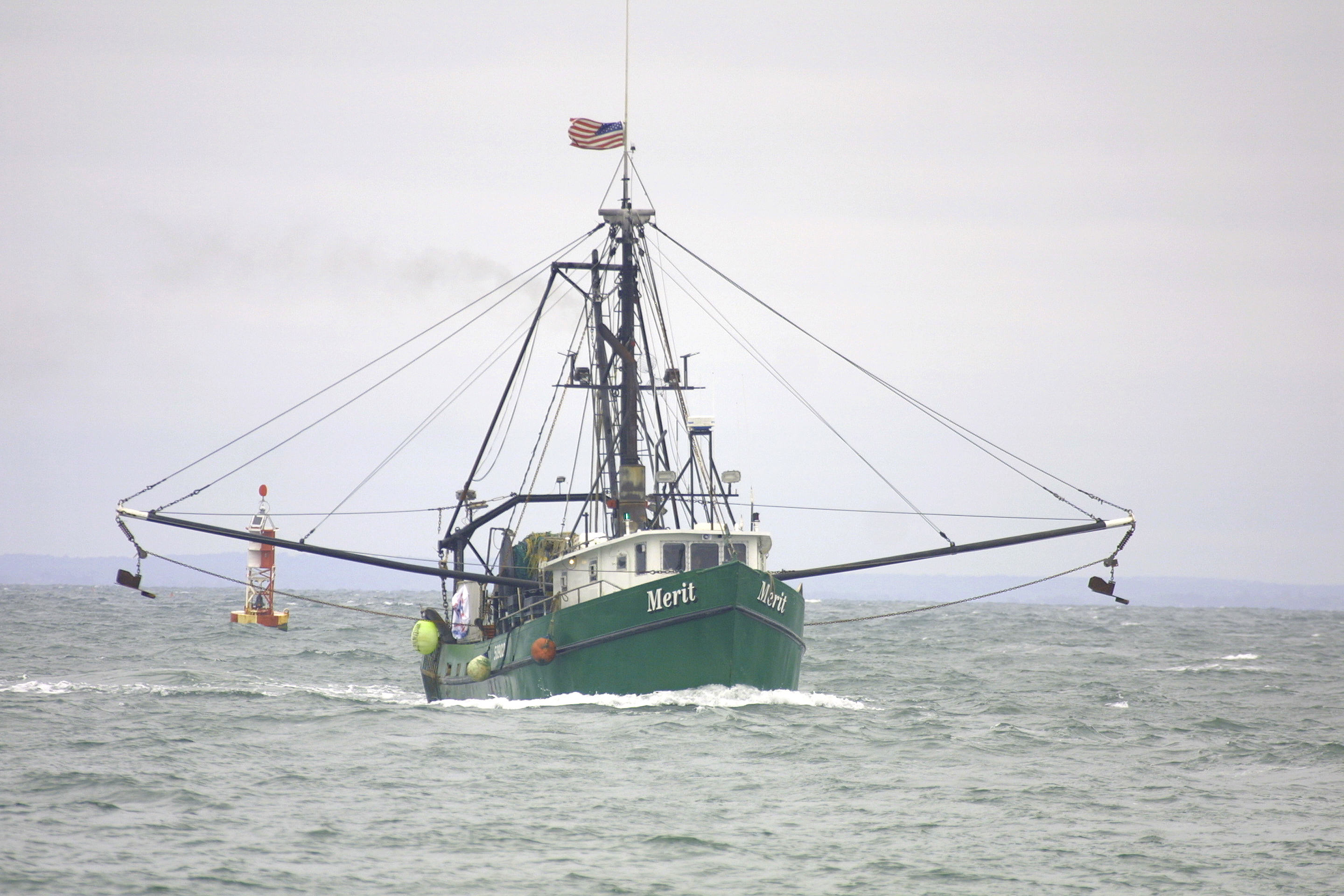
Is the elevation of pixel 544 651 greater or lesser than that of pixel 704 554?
lesser

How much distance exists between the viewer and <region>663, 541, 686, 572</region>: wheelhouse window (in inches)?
1188

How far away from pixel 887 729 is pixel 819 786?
24.0 ft

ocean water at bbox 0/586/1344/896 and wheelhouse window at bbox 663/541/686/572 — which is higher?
wheelhouse window at bbox 663/541/686/572

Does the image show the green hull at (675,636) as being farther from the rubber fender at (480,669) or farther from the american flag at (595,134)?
the american flag at (595,134)

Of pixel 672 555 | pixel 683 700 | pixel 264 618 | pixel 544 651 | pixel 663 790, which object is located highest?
pixel 672 555

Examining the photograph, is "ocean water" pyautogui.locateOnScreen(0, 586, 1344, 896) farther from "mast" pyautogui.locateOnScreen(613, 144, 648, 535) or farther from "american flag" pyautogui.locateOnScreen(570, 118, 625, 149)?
"american flag" pyautogui.locateOnScreen(570, 118, 625, 149)

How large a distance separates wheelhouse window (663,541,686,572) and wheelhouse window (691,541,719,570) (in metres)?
0.22

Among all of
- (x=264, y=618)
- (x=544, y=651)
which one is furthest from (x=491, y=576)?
(x=264, y=618)

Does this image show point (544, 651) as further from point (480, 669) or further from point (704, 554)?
point (480, 669)

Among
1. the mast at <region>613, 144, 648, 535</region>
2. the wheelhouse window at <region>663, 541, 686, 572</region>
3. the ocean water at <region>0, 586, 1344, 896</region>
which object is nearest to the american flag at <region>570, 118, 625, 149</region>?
the mast at <region>613, 144, 648, 535</region>

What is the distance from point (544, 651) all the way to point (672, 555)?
3.55 metres

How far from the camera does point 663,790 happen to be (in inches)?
813

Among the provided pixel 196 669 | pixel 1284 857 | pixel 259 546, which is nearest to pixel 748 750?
pixel 1284 857

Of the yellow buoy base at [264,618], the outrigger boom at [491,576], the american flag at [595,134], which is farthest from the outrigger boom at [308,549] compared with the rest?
the yellow buoy base at [264,618]
